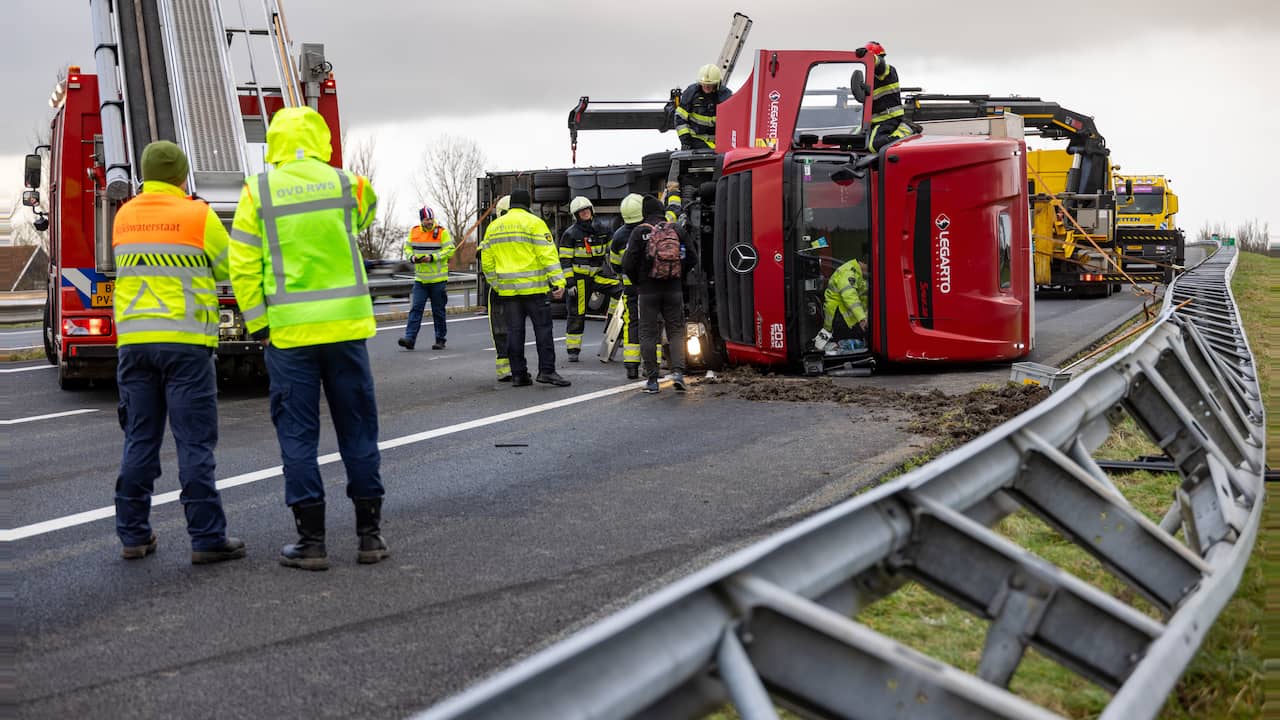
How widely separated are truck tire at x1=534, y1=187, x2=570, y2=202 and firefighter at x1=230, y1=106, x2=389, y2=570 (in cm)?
1524

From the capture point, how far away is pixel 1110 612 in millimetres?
2623

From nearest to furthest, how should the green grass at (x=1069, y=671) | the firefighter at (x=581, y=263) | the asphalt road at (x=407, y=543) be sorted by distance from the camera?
the green grass at (x=1069, y=671), the asphalt road at (x=407, y=543), the firefighter at (x=581, y=263)

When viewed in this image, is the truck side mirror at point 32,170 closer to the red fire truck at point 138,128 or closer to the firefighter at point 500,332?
the red fire truck at point 138,128

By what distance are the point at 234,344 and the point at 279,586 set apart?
20.9ft

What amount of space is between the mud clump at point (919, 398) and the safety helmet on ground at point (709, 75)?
143 inches

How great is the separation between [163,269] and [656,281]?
6.13 m

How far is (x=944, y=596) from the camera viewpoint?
8.48ft

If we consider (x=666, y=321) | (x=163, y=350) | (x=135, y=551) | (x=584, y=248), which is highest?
(x=584, y=248)

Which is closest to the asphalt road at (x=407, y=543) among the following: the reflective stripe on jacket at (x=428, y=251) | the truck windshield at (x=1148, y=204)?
the reflective stripe on jacket at (x=428, y=251)

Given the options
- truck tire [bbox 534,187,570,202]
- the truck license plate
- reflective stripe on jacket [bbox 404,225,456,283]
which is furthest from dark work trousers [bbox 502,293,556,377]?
truck tire [bbox 534,187,570,202]

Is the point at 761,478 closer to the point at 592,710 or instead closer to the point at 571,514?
the point at 571,514

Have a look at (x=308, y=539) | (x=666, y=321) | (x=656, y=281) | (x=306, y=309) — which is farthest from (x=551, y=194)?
(x=308, y=539)

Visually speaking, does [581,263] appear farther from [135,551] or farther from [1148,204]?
[1148,204]

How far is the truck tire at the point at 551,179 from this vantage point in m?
20.8
